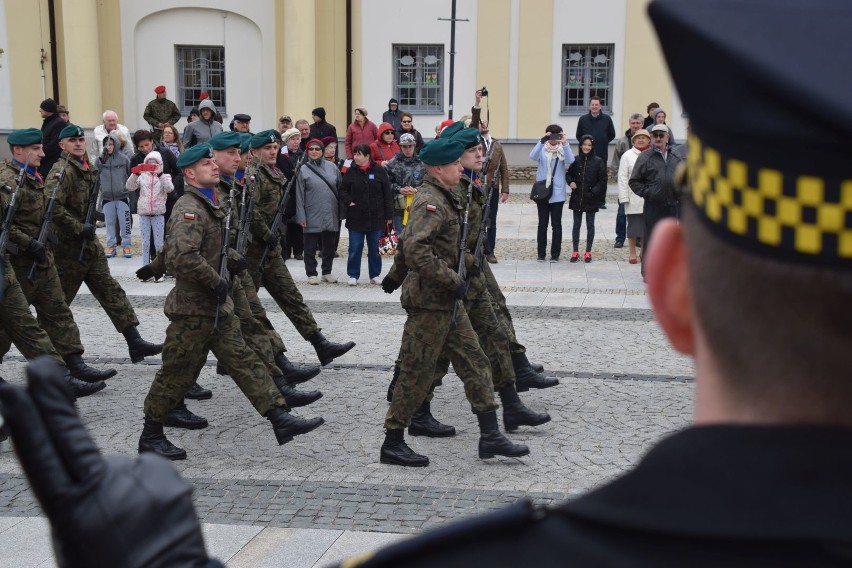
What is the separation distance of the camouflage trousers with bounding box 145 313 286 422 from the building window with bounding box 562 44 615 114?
19.8 metres

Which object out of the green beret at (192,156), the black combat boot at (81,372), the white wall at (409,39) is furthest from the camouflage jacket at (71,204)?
the white wall at (409,39)

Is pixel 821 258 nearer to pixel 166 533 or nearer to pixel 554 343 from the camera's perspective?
pixel 166 533

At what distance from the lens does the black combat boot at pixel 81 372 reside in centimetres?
862

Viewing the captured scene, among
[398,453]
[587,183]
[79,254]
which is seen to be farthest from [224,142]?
[587,183]

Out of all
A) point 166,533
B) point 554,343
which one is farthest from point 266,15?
point 166,533

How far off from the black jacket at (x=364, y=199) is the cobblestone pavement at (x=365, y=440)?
1.73 m

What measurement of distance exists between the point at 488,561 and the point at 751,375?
0.28 meters

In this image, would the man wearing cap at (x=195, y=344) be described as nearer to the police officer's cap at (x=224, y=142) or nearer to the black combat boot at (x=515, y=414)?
the police officer's cap at (x=224, y=142)

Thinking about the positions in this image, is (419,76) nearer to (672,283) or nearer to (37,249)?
(37,249)

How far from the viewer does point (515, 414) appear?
739 cm

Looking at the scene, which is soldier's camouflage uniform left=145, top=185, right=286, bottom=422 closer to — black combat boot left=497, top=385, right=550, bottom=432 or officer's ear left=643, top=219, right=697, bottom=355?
black combat boot left=497, top=385, right=550, bottom=432

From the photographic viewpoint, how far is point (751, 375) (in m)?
1.01

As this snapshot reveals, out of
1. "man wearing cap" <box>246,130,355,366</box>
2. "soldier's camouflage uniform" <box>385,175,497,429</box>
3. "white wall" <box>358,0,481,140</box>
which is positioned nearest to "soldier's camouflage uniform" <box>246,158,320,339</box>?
"man wearing cap" <box>246,130,355,366</box>

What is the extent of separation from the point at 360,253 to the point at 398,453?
6.83m
